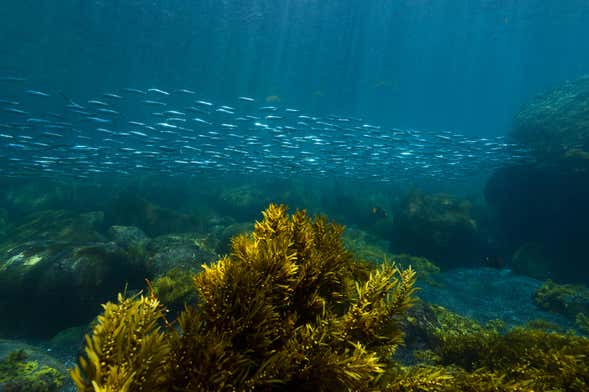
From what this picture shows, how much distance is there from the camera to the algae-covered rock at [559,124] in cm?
1716

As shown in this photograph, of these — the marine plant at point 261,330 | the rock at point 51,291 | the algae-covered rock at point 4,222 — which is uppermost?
the marine plant at point 261,330

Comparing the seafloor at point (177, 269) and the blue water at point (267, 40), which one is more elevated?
the blue water at point (267, 40)

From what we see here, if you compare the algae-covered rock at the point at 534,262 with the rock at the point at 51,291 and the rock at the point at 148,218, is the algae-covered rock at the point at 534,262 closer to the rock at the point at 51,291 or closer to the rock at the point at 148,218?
the rock at the point at 148,218

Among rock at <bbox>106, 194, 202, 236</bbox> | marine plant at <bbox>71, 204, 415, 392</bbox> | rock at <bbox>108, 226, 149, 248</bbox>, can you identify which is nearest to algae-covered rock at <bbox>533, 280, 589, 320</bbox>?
marine plant at <bbox>71, 204, 415, 392</bbox>

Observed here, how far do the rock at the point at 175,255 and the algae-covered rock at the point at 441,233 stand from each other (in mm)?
12503

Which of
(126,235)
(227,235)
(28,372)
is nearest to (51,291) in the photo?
(28,372)

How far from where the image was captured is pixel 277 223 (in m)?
2.24

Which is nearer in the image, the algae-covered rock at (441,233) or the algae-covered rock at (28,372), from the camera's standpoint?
the algae-covered rock at (28,372)

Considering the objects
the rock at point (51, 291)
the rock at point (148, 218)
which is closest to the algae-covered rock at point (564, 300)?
the rock at point (51, 291)

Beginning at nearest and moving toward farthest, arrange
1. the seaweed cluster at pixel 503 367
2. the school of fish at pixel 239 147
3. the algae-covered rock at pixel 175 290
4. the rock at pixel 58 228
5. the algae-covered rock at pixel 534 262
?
the seaweed cluster at pixel 503 367 → the algae-covered rock at pixel 175 290 → the rock at pixel 58 228 → the algae-covered rock at pixel 534 262 → the school of fish at pixel 239 147

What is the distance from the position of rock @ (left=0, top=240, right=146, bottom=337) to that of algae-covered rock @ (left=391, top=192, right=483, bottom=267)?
633 inches

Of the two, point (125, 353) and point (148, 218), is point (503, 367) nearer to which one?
point (125, 353)

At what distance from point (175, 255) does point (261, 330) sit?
9.63 m

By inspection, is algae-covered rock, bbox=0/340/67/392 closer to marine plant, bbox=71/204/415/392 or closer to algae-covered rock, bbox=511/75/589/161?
marine plant, bbox=71/204/415/392
